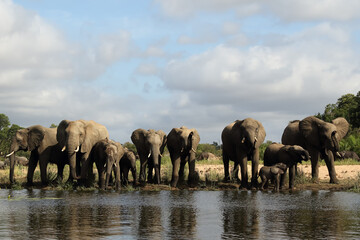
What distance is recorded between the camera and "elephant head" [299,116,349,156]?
27031 millimetres

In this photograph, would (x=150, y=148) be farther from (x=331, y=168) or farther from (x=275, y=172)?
(x=331, y=168)

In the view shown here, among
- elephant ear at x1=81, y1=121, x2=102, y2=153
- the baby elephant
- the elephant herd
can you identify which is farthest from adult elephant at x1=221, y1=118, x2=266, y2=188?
elephant ear at x1=81, y1=121, x2=102, y2=153

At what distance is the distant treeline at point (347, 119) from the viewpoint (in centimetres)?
4629

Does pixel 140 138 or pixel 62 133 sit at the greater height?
pixel 62 133

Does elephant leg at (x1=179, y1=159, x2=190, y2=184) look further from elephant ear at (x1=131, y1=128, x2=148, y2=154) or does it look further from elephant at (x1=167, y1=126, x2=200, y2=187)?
elephant ear at (x1=131, y1=128, x2=148, y2=154)

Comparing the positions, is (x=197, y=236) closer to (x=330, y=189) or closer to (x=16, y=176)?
(x=330, y=189)

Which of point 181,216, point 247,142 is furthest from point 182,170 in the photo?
point 181,216

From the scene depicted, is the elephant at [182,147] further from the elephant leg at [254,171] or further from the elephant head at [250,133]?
the elephant leg at [254,171]

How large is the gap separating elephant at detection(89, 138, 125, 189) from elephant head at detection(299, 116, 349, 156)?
901cm

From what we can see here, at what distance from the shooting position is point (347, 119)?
183 ft

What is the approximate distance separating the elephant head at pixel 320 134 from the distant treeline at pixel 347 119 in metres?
17.2

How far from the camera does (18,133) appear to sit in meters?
28.9

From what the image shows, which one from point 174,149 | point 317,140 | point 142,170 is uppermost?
point 317,140

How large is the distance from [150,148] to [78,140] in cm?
344
